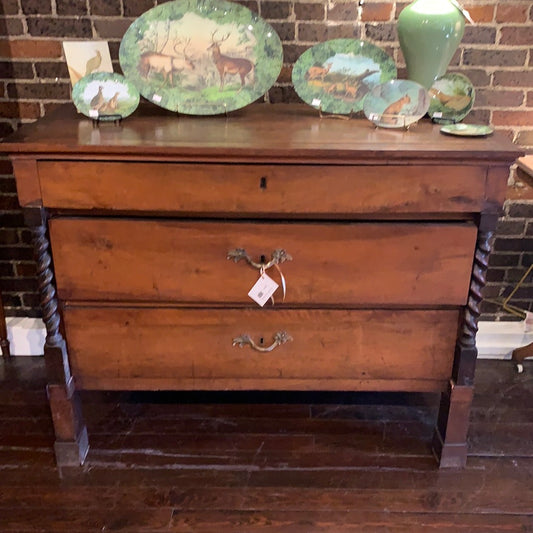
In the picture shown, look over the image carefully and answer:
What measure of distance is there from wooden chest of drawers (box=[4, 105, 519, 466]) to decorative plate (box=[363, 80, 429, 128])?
1.7 inches

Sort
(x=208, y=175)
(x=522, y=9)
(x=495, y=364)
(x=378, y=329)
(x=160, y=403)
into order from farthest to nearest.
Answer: (x=495, y=364)
(x=160, y=403)
(x=522, y=9)
(x=378, y=329)
(x=208, y=175)

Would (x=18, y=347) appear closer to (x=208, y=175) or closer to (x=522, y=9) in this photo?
(x=208, y=175)

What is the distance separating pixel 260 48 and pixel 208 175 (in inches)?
18.1

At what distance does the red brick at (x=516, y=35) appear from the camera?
1767mm

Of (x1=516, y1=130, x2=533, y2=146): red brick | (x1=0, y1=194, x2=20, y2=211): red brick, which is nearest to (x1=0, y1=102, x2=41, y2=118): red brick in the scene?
(x1=0, y1=194, x2=20, y2=211): red brick

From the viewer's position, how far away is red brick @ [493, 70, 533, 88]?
5.96 ft

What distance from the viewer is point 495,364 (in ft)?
6.92

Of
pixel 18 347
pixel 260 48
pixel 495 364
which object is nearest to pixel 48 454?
pixel 18 347

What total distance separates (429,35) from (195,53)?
60cm

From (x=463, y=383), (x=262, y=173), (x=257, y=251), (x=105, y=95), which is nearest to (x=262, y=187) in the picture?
(x=262, y=173)

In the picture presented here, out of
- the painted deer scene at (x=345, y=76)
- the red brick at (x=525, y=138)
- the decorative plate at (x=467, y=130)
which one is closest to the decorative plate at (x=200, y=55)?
the painted deer scene at (x=345, y=76)

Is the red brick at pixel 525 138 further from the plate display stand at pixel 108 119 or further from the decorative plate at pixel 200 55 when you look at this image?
the plate display stand at pixel 108 119

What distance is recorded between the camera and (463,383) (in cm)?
154

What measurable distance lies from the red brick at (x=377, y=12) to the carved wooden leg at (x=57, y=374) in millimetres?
1076
